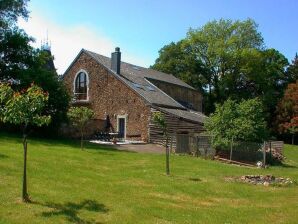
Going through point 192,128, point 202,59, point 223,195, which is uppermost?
point 202,59

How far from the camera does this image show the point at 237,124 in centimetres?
3081

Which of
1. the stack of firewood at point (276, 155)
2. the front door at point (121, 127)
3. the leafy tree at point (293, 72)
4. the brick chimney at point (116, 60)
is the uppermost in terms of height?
the leafy tree at point (293, 72)

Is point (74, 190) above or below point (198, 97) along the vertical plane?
below

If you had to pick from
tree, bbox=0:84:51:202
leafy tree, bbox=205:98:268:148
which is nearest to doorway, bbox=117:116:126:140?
leafy tree, bbox=205:98:268:148

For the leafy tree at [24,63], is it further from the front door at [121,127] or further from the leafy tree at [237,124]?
the leafy tree at [237,124]

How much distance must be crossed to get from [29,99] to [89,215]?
3552mm

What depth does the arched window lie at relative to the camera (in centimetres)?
4384

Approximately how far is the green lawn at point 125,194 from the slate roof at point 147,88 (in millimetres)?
16620

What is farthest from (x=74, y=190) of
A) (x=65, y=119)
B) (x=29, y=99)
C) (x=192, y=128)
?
(x=192, y=128)

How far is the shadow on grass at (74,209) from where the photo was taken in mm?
10837

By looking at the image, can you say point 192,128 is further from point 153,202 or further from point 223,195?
point 153,202

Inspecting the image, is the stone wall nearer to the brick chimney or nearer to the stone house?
the stone house

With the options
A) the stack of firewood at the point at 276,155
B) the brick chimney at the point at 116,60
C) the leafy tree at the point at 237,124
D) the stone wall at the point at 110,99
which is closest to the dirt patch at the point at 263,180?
the leafy tree at the point at 237,124

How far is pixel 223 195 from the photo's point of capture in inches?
629
